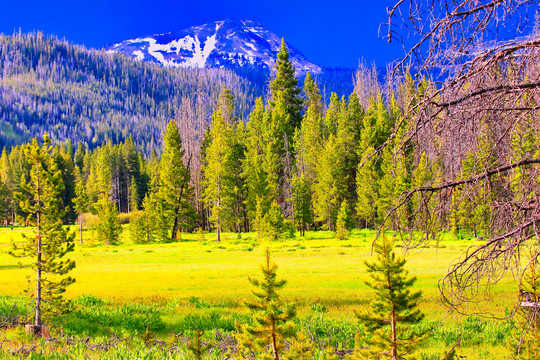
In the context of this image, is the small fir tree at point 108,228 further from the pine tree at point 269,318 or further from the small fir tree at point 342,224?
the pine tree at point 269,318

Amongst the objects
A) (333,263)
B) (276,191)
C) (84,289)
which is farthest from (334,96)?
(84,289)

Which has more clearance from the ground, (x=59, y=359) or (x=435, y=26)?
(x=435, y=26)

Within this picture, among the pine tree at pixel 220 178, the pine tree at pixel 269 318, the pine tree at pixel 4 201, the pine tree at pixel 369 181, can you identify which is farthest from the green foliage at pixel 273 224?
the pine tree at pixel 4 201

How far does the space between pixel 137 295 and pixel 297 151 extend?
1828 inches

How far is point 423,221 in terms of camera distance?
390 centimetres

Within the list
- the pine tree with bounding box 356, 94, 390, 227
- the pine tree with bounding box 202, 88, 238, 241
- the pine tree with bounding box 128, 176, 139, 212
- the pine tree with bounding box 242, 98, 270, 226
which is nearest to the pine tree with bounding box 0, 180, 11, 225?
the pine tree with bounding box 128, 176, 139, 212

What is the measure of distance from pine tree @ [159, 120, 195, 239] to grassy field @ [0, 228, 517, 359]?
15.6 meters

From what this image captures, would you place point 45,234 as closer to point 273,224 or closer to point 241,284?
point 241,284

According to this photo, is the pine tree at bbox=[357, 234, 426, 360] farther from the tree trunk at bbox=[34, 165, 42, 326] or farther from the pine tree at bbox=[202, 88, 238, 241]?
the pine tree at bbox=[202, 88, 238, 241]

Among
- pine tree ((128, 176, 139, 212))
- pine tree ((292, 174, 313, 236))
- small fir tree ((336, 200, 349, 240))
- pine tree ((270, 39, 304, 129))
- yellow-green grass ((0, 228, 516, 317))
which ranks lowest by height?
yellow-green grass ((0, 228, 516, 317))

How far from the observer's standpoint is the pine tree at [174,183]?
48.7m

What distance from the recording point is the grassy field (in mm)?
10000

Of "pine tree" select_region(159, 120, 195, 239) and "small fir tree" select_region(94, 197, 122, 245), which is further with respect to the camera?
"pine tree" select_region(159, 120, 195, 239)

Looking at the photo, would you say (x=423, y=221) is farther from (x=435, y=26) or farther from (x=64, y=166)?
(x=64, y=166)
